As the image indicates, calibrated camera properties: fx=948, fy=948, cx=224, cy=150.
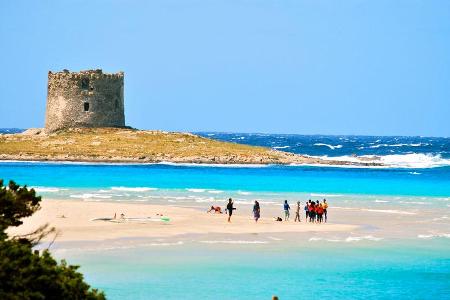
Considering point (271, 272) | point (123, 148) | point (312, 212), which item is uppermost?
point (123, 148)

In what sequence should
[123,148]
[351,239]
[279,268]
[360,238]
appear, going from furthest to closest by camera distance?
1. [123,148]
2. [360,238]
3. [351,239]
4. [279,268]

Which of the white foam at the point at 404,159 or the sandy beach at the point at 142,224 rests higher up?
the white foam at the point at 404,159

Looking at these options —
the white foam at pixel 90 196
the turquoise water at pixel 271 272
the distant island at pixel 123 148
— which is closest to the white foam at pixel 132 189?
the white foam at pixel 90 196

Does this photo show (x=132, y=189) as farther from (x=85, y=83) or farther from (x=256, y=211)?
(x=85, y=83)

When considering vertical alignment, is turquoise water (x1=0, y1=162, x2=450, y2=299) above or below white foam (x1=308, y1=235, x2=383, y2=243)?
below

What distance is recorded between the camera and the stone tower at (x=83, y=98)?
72.9m

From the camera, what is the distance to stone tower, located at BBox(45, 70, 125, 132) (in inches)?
2869

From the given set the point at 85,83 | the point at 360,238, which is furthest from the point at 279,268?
the point at 85,83

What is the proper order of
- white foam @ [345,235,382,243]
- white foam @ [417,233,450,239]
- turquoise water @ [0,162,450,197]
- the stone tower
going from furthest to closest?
the stone tower < turquoise water @ [0,162,450,197] < white foam @ [417,233,450,239] < white foam @ [345,235,382,243]

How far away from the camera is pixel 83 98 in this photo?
72.8 meters

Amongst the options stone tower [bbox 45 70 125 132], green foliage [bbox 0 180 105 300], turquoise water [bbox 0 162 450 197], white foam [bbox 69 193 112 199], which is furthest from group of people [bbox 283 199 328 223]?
stone tower [bbox 45 70 125 132]

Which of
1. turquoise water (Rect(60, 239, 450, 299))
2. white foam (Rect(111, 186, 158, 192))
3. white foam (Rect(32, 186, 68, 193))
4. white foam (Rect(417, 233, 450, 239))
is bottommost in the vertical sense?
turquoise water (Rect(60, 239, 450, 299))

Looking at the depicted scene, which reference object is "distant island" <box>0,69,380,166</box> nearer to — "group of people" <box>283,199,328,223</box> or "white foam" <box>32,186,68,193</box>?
"white foam" <box>32,186,68,193</box>

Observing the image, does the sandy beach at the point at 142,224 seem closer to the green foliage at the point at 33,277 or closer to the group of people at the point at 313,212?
the group of people at the point at 313,212
